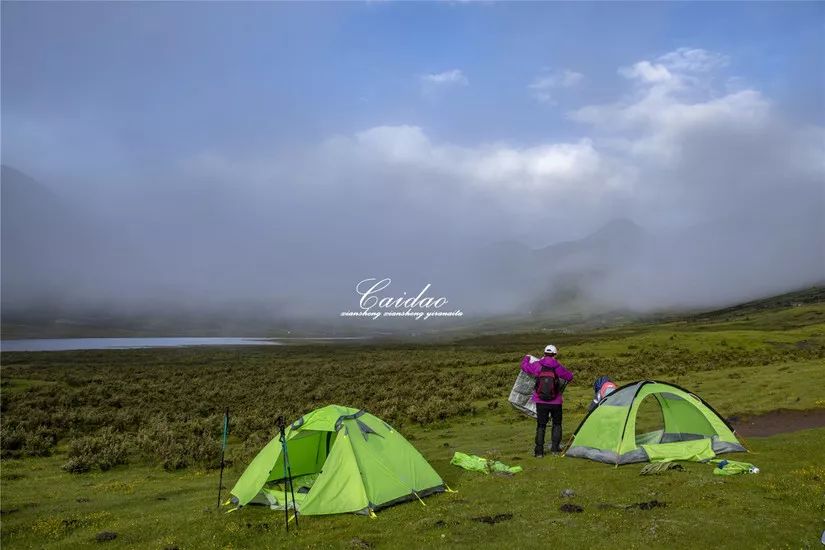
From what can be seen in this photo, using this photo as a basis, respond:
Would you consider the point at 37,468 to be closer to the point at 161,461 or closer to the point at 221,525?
the point at 161,461

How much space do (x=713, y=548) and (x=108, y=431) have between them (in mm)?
31576

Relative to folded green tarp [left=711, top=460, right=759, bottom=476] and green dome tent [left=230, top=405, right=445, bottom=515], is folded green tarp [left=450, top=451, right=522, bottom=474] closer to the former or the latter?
green dome tent [left=230, top=405, right=445, bottom=515]

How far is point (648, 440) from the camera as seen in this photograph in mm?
19297

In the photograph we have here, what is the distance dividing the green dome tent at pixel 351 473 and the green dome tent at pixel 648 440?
5810 mm

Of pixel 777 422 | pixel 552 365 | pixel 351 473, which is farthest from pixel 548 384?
pixel 777 422

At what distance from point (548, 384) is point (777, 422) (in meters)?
14.0

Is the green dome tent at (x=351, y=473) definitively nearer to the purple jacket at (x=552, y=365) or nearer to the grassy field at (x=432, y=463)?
the grassy field at (x=432, y=463)

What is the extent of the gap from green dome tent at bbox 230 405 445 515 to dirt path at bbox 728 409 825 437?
15571 millimetres

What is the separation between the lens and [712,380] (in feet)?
124

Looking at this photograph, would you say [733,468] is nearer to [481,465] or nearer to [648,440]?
[648,440]

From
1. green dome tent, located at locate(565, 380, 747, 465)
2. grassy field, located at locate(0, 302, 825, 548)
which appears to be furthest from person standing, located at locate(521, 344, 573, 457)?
grassy field, located at locate(0, 302, 825, 548)

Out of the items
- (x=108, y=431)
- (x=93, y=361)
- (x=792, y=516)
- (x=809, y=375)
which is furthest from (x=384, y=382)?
(x=93, y=361)

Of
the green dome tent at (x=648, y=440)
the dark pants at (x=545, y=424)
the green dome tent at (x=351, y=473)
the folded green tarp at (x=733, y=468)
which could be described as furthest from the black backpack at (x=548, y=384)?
the folded green tarp at (x=733, y=468)

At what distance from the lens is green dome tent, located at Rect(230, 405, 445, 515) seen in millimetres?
13934
